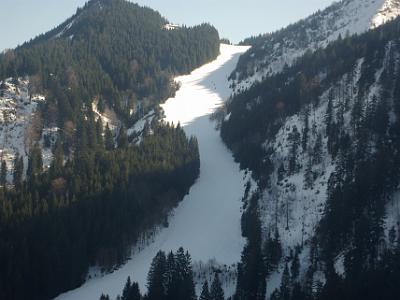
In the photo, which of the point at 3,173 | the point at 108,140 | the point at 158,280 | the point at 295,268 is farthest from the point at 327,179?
the point at 3,173

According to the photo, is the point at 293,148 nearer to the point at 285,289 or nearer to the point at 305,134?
the point at 305,134

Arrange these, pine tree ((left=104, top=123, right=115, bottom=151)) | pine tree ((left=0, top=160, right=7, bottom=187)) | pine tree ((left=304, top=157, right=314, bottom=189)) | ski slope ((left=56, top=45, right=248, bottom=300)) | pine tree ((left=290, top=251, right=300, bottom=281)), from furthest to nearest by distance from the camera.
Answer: pine tree ((left=104, top=123, right=115, bottom=151)) < pine tree ((left=0, top=160, right=7, bottom=187)) < pine tree ((left=304, top=157, right=314, bottom=189)) < ski slope ((left=56, top=45, right=248, bottom=300)) < pine tree ((left=290, top=251, right=300, bottom=281))

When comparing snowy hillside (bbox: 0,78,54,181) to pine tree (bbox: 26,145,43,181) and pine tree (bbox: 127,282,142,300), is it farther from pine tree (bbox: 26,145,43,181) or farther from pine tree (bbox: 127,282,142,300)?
pine tree (bbox: 127,282,142,300)

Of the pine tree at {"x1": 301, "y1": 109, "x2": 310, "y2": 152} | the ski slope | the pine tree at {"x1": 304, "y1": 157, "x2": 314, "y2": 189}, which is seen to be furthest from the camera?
the pine tree at {"x1": 301, "y1": 109, "x2": 310, "y2": 152}

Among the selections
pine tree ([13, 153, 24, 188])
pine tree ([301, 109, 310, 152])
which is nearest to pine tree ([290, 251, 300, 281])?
pine tree ([301, 109, 310, 152])

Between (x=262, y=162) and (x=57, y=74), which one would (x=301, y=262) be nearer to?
(x=262, y=162)

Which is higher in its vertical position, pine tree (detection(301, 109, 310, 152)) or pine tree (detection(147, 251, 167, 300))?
pine tree (detection(301, 109, 310, 152))
